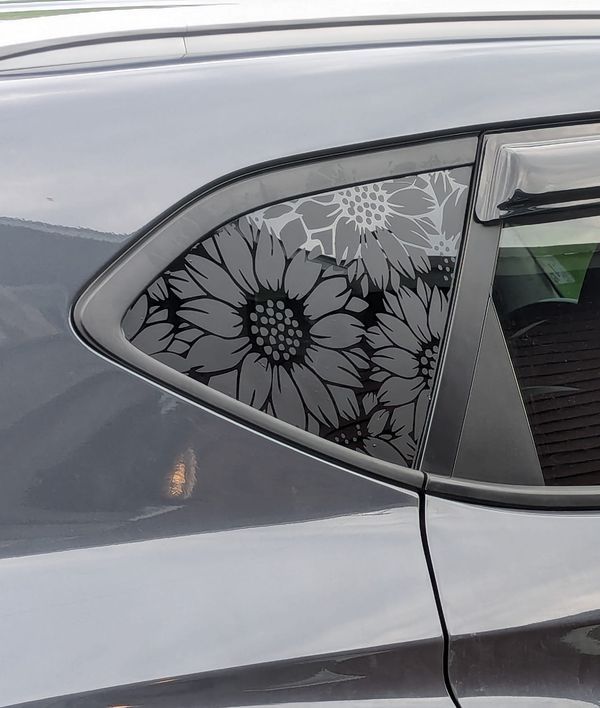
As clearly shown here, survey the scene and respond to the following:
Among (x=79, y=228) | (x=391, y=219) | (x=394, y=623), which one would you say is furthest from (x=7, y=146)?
(x=394, y=623)

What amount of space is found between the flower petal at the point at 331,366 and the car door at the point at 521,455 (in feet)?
0.47

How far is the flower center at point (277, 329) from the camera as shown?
42.2 inches

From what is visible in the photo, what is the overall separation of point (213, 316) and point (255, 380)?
108mm

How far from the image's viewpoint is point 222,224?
105 centimetres

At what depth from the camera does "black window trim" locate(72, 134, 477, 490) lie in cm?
101

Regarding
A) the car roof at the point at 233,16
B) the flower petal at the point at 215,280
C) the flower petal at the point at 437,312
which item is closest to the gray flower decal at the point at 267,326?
the flower petal at the point at 215,280

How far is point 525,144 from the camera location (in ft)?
3.77

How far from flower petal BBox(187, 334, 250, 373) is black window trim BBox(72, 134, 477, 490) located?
0.10ft

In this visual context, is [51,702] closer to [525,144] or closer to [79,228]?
[79,228]

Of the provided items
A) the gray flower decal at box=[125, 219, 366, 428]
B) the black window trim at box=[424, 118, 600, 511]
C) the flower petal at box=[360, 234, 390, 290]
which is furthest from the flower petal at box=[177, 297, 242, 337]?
the black window trim at box=[424, 118, 600, 511]

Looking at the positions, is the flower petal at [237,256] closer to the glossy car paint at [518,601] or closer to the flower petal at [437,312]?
the flower petal at [437,312]

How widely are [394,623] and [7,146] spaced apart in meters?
0.83

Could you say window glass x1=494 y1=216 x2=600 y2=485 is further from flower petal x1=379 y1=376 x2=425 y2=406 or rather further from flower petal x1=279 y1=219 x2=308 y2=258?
flower petal x1=279 y1=219 x2=308 y2=258

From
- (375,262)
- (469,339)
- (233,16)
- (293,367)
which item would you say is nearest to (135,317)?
(293,367)
